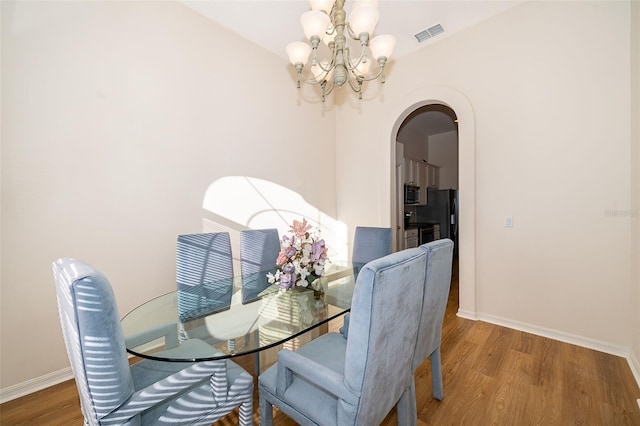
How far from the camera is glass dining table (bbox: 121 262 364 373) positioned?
1.23 meters

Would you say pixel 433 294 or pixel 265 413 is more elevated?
pixel 433 294

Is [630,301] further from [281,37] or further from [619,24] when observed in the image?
[281,37]

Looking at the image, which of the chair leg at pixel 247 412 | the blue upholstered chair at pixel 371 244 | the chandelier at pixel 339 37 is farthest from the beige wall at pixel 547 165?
the chair leg at pixel 247 412

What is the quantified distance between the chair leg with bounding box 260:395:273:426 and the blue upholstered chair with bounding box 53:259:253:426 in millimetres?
224

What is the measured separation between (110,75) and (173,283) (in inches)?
71.0

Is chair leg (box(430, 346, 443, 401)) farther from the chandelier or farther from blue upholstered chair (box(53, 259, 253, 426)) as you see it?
the chandelier

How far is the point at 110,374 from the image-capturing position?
2.80 feet

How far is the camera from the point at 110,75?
82.9 inches

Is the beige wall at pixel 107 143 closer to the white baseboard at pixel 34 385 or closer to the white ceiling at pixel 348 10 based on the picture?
the white baseboard at pixel 34 385

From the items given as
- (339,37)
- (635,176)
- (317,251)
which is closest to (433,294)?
(317,251)

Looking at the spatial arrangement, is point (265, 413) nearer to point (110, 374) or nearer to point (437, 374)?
point (110, 374)

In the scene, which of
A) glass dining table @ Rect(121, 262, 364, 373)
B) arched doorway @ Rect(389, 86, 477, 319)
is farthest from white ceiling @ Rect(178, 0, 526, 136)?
glass dining table @ Rect(121, 262, 364, 373)

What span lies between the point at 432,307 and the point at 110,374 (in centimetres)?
141

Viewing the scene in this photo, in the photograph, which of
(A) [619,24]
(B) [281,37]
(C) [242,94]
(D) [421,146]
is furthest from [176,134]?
(D) [421,146]
